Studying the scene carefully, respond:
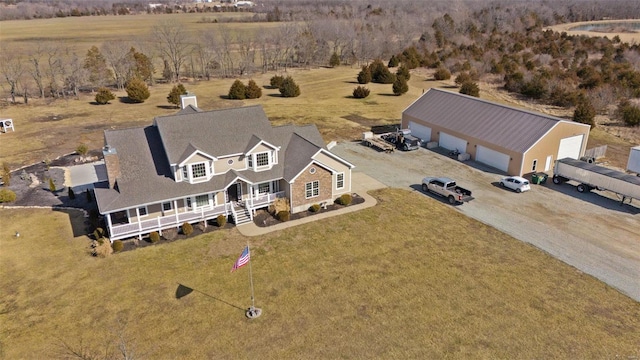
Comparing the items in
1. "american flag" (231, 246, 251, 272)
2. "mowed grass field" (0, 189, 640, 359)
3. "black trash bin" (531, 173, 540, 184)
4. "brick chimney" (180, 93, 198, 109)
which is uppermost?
"brick chimney" (180, 93, 198, 109)

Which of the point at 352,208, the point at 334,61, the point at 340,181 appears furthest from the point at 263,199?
the point at 334,61

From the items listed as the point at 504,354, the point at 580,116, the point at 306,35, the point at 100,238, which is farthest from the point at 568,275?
the point at 306,35

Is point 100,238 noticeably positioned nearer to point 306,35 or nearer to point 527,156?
point 527,156

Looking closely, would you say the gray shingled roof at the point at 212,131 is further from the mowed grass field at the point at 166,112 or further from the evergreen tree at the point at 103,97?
the evergreen tree at the point at 103,97

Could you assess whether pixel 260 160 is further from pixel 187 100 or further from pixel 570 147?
pixel 570 147

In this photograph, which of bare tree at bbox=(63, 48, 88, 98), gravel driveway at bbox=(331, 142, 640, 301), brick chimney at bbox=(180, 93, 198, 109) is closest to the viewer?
gravel driveway at bbox=(331, 142, 640, 301)

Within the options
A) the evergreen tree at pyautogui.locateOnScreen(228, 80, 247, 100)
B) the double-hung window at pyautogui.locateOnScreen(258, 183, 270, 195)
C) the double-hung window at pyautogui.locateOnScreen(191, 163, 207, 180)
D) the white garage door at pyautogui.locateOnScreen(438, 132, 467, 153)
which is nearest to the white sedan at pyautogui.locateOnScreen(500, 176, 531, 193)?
the white garage door at pyautogui.locateOnScreen(438, 132, 467, 153)

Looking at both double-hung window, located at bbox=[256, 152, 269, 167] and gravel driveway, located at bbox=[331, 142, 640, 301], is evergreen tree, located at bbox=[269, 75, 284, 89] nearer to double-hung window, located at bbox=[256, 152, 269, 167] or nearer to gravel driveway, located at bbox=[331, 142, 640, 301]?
gravel driveway, located at bbox=[331, 142, 640, 301]

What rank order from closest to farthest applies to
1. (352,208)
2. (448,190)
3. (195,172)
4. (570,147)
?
(195,172) < (352,208) < (448,190) < (570,147)
